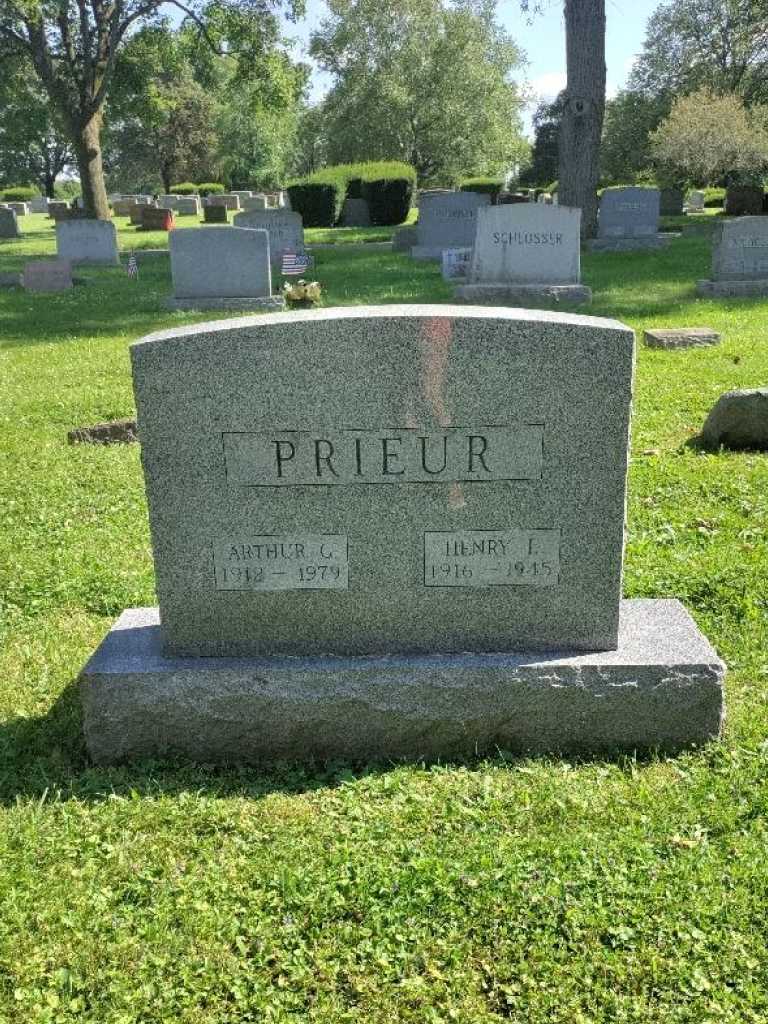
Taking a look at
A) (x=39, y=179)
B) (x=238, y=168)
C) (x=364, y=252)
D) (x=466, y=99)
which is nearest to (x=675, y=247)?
(x=364, y=252)

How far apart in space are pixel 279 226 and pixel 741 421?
1387 cm

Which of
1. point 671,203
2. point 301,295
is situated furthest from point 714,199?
point 301,295

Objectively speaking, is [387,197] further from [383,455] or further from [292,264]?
[383,455]

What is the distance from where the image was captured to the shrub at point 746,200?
89.3 ft

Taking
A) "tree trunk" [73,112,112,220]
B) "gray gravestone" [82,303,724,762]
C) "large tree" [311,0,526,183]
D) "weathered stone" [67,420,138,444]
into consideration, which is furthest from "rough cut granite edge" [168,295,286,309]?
"large tree" [311,0,526,183]

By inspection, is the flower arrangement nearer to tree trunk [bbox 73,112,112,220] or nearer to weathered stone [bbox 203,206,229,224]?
tree trunk [bbox 73,112,112,220]

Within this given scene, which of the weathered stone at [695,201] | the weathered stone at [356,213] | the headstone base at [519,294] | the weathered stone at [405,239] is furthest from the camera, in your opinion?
the weathered stone at [695,201]

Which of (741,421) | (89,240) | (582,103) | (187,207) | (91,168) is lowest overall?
(741,421)

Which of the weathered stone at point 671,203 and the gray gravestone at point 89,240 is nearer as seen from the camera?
the gray gravestone at point 89,240

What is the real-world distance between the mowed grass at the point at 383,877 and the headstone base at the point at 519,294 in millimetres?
9015

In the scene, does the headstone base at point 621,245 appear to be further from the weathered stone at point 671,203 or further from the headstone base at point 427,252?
the weathered stone at point 671,203

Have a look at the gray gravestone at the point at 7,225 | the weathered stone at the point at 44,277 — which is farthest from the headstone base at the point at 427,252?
the gray gravestone at the point at 7,225

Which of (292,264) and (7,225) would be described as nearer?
(292,264)

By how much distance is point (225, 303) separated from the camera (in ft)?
43.2
